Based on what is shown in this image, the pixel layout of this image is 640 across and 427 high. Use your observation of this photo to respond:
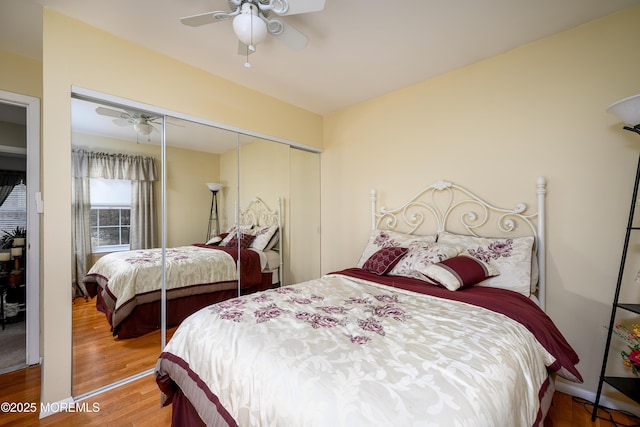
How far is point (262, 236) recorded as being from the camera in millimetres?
2980

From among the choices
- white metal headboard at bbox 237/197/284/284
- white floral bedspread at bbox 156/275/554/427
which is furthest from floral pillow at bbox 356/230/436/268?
white metal headboard at bbox 237/197/284/284

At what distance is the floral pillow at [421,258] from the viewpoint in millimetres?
2078

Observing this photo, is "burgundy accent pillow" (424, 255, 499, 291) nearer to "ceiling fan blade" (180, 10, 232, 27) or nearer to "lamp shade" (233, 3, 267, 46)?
"lamp shade" (233, 3, 267, 46)

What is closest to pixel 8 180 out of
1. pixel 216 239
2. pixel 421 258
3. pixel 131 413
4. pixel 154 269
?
pixel 154 269

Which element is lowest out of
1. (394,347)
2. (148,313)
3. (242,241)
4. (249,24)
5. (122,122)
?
(148,313)

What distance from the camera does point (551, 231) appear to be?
2.00 metres

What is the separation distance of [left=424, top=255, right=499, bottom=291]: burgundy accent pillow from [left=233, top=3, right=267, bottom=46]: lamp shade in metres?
1.91

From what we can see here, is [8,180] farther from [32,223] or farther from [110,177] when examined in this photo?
[110,177]

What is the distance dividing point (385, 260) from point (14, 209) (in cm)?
346

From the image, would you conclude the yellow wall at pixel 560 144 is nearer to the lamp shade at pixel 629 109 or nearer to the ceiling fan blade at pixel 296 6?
the lamp shade at pixel 629 109

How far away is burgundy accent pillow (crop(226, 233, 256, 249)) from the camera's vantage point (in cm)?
271

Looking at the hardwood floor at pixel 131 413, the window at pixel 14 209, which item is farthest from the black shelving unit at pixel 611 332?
the window at pixel 14 209

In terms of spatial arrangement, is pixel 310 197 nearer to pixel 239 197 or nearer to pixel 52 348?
pixel 239 197

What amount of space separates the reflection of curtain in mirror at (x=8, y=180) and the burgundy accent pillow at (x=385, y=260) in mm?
3371
